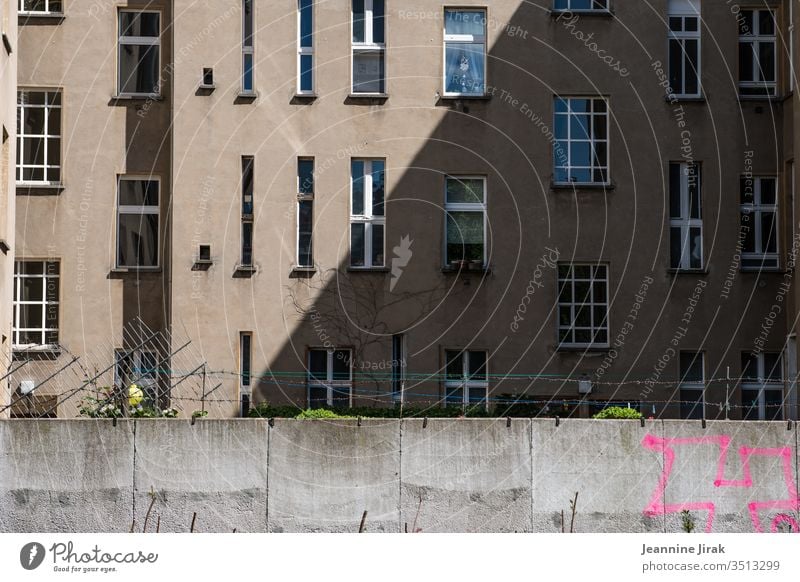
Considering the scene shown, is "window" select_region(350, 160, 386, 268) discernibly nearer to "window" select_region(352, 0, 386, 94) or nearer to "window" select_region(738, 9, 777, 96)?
"window" select_region(352, 0, 386, 94)

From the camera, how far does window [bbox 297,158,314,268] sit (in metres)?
33.4

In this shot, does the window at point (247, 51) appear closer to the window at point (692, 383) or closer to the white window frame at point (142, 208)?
the white window frame at point (142, 208)

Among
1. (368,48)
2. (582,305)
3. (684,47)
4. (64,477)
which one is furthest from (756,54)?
(64,477)

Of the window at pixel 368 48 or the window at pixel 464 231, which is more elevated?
the window at pixel 368 48

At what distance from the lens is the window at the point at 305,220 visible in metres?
33.4

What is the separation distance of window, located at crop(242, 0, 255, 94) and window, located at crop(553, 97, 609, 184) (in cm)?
705

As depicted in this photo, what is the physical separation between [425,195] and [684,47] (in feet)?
22.8

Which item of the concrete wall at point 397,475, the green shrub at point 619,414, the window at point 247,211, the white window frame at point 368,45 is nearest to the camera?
the concrete wall at point 397,475

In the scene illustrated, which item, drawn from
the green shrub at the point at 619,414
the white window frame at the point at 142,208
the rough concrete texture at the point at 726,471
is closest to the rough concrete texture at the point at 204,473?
the green shrub at the point at 619,414

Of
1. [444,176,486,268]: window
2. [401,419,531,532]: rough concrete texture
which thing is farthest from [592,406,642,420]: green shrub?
[444,176,486,268]: window

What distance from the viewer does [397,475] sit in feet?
79.7

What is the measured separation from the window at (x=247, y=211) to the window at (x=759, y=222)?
1128 cm

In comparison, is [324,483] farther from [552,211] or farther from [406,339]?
[552,211]

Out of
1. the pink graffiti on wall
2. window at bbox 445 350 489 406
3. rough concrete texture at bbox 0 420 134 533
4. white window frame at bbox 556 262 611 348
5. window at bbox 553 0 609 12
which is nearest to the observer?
rough concrete texture at bbox 0 420 134 533
